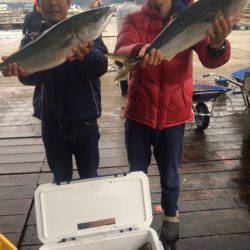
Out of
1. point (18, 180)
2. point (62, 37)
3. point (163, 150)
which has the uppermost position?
point (62, 37)

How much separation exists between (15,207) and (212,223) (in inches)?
73.1

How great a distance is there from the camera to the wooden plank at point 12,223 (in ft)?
10.9

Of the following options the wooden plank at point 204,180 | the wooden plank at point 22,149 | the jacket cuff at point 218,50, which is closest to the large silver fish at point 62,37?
the jacket cuff at point 218,50

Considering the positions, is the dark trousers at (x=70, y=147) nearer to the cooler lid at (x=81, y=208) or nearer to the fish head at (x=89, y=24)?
the cooler lid at (x=81, y=208)

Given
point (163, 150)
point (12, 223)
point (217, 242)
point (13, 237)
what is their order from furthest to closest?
point (12, 223), point (13, 237), point (217, 242), point (163, 150)

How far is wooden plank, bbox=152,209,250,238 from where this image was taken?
3201mm

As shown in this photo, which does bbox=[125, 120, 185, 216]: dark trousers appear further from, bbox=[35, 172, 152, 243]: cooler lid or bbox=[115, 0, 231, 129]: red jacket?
bbox=[35, 172, 152, 243]: cooler lid

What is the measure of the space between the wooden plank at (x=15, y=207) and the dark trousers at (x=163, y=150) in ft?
4.20

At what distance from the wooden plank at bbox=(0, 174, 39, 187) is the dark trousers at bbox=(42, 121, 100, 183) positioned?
51.2 inches

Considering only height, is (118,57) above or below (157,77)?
above

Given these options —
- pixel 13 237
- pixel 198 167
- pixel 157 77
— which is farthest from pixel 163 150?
pixel 198 167

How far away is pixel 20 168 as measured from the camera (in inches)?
181

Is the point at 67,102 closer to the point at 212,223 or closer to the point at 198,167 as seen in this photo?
the point at 212,223

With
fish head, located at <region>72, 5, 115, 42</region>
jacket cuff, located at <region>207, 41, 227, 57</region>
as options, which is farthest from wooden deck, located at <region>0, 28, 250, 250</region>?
fish head, located at <region>72, 5, 115, 42</region>
